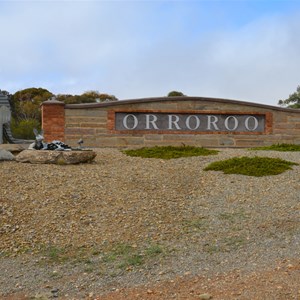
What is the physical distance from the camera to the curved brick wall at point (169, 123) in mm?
16234

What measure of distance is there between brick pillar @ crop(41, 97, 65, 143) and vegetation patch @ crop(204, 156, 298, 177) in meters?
6.74

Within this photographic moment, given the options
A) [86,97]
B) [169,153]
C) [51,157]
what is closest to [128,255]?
[51,157]

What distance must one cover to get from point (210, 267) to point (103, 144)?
11256mm

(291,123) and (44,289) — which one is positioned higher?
(291,123)

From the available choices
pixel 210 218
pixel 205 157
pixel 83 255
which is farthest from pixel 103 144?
pixel 83 255

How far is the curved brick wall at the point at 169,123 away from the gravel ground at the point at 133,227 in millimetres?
5891

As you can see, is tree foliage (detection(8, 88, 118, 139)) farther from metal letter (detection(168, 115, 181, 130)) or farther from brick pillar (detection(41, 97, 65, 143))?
metal letter (detection(168, 115, 181, 130))


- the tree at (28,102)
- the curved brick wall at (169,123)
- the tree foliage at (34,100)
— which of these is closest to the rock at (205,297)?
the curved brick wall at (169,123)

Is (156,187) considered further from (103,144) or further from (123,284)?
(103,144)

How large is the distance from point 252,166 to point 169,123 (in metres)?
6.46

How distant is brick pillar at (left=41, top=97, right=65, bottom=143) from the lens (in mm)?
16062

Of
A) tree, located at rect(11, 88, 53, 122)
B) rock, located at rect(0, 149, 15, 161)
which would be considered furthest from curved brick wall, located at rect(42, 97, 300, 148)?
tree, located at rect(11, 88, 53, 122)

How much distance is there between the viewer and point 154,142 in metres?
16.8

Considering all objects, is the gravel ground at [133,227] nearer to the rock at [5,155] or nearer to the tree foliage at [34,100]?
the rock at [5,155]
